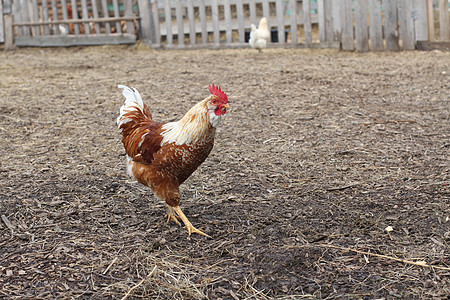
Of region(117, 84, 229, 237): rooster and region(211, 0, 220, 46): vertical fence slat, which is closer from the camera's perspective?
region(117, 84, 229, 237): rooster

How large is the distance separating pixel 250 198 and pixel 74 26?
9.56 meters

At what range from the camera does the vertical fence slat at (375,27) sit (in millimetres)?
9766

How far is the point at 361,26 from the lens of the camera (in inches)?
391

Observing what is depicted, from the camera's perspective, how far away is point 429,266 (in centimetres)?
296

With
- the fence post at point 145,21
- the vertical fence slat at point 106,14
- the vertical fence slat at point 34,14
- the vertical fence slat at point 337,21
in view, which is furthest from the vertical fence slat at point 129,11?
the vertical fence slat at point 337,21

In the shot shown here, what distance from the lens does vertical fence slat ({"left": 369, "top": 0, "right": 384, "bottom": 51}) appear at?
384 inches

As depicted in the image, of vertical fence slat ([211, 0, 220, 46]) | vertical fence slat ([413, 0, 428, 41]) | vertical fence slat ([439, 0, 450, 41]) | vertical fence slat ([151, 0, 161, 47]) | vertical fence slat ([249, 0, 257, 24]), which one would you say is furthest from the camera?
vertical fence slat ([151, 0, 161, 47])

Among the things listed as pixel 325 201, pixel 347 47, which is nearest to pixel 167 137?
pixel 325 201

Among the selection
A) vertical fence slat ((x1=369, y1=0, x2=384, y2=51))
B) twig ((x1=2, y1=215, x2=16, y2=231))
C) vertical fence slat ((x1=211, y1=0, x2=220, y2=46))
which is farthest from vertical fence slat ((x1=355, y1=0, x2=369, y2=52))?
twig ((x1=2, y1=215, x2=16, y2=231))

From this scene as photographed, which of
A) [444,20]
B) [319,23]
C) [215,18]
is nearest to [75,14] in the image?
[215,18]

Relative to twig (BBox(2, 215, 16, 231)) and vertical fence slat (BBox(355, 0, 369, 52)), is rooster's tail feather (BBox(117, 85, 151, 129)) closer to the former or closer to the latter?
twig (BBox(2, 215, 16, 231))

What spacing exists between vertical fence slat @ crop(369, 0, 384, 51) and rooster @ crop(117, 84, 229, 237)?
23.7 feet

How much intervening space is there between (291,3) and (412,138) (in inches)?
246

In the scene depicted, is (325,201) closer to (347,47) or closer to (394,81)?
(394,81)
